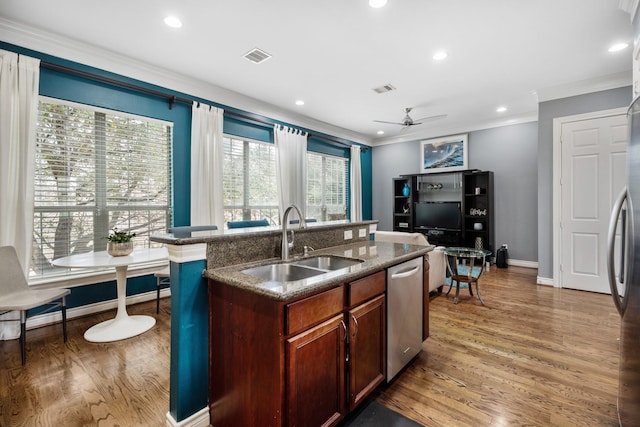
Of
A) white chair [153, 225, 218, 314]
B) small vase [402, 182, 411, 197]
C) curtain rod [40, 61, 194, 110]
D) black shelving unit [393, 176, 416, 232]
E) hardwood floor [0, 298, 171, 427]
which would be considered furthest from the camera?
small vase [402, 182, 411, 197]

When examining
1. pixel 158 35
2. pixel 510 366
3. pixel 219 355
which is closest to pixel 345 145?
pixel 158 35

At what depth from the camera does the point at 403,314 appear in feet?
6.65

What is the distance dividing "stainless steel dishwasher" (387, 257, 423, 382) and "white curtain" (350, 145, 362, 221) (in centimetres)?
465

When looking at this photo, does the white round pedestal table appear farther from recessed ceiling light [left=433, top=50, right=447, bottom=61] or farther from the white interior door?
the white interior door

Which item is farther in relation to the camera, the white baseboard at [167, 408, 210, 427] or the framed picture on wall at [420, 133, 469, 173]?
the framed picture on wall at [420, 133, 469, 173]

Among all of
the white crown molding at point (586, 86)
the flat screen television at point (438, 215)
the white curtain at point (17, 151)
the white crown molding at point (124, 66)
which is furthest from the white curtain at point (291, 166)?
the white crown molding at point (586, 86)

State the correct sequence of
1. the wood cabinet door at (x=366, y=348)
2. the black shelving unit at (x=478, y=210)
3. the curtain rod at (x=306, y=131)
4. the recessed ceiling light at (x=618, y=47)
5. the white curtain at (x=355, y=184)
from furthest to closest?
the white curtain at (x=355, y=184) < the black shelving unit at (x=478, y=210) < the curtain rod at (x=306, y=131) < the recessed ceiling light at (x=618, y=47) < the wood cabinet door at (x=366, y=348)

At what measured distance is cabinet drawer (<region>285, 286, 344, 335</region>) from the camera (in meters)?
1.24

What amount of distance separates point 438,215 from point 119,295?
18.8 ft

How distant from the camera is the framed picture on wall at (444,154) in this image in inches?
243

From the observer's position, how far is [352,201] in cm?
691

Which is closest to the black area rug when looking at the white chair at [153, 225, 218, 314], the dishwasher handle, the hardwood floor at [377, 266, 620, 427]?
the hardwood floor at [377, 266, 620, 427]

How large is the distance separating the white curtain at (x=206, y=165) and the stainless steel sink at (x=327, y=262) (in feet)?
8.27

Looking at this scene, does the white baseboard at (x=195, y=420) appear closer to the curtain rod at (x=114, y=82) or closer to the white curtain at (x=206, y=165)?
the white curtain at (x=206, y=165)
